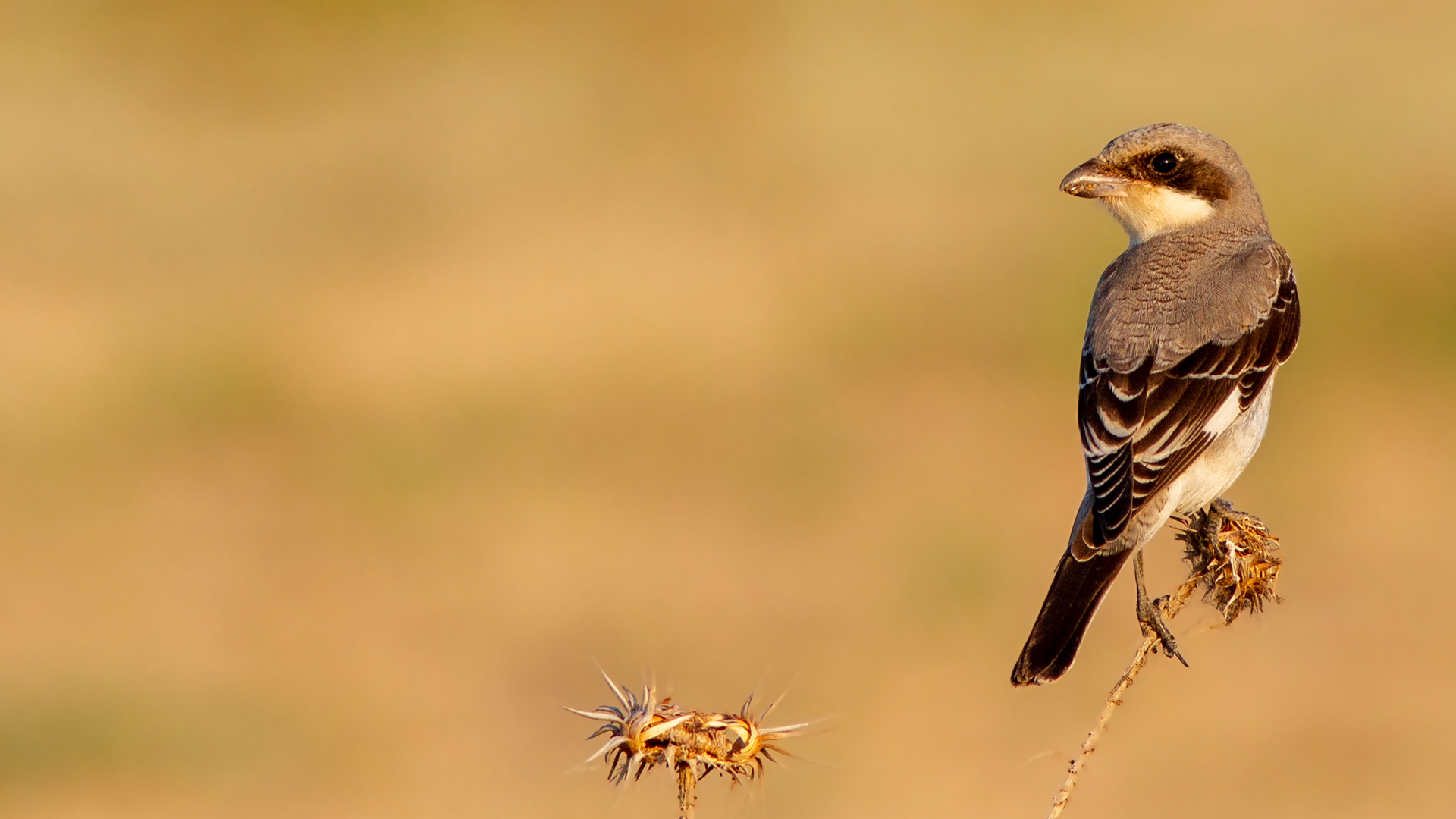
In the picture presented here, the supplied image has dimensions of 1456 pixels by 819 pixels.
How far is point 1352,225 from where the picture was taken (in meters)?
11.9

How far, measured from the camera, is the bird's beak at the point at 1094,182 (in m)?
5.07

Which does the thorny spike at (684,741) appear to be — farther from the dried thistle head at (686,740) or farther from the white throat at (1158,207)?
the white throat at (1158,207)

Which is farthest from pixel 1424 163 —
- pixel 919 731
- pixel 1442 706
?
pixel 919 731

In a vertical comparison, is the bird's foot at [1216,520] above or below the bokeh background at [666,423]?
below

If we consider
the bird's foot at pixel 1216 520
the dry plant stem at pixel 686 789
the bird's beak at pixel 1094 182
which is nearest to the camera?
the dry plant stem at pixel 686 789

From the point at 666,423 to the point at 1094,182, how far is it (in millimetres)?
5978

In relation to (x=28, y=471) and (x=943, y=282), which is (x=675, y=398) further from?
(x=28, y=471)

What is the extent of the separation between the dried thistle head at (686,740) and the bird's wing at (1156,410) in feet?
6.69

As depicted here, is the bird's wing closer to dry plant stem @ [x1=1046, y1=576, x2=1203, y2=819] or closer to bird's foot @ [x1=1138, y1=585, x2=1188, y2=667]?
bird's foot @ [x1=1138, y1=585, x2=1188, y2=667]

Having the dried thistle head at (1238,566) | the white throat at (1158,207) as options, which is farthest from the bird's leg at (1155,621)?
the white throat at (1158,207)

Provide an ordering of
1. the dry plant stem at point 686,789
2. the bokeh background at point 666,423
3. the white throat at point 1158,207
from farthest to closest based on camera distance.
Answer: the bokeh background at point 666,423 → the white throat at point 1158,207 → the dry plant stem at point 686,789

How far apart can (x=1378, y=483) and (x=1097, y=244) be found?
3.26 m

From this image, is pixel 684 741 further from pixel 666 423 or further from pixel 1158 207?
pixel 666 423

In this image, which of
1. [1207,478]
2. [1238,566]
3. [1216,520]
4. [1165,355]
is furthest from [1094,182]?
[1238,566]
